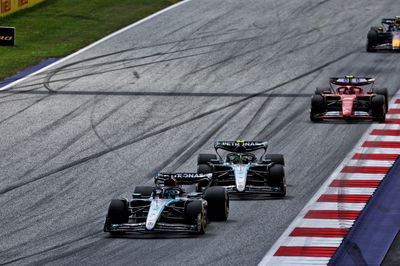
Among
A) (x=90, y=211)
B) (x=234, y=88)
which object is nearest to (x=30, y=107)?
(x=234, y=88)

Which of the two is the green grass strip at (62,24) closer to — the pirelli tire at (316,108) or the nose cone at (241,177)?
the pirelli tire at (316,108)

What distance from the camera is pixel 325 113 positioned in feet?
94.3

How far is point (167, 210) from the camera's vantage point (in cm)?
1927

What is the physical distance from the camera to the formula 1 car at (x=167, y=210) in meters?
18.6

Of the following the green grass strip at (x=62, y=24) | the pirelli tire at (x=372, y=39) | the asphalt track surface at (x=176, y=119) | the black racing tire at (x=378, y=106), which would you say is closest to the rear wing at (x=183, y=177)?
the asphalt track surface at (x=176, y=119)

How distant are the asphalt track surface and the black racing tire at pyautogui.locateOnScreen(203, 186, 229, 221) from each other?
42cm

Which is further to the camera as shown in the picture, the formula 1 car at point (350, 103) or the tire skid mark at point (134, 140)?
the formula 1 car at point (350, 103)

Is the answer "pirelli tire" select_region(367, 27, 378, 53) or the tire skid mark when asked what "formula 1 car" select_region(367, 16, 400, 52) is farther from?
the tire skid mark

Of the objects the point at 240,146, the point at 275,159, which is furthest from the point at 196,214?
the point at 240,146

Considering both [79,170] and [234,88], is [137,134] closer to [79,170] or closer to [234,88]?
[79,170]

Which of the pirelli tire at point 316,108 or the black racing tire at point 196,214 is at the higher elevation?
the black racing tire at point 196,214

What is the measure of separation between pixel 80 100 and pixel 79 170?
813 cm

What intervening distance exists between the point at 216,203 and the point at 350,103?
1032 centimetres

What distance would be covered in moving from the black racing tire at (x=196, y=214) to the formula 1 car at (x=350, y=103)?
34.7ft
